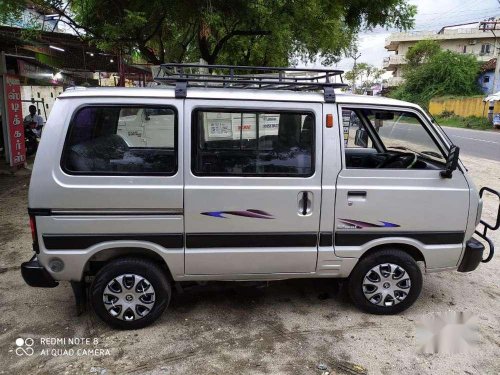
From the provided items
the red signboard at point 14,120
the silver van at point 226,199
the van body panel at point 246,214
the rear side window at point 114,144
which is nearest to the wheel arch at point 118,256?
the silver van at point 226,199

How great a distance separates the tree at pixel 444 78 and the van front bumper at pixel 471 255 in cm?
4242

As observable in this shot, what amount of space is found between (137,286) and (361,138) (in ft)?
8.78

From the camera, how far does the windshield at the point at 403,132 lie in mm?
3593

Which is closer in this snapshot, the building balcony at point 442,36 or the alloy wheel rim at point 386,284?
the alloy wheel rim at point 386,284

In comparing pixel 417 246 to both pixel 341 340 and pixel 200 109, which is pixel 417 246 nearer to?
pixel 341 340

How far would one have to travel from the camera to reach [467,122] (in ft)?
106

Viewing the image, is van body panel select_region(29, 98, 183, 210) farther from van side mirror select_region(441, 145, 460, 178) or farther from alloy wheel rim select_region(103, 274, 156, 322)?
van side mirror select_region(441, 145, 460, 178)

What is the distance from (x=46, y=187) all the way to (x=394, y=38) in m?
67.3

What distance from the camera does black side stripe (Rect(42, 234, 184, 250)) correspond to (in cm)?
315

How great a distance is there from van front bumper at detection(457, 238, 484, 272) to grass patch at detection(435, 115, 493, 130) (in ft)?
95.7

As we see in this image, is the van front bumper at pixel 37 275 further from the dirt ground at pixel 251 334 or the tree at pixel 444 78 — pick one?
the tree at pixel 444 78

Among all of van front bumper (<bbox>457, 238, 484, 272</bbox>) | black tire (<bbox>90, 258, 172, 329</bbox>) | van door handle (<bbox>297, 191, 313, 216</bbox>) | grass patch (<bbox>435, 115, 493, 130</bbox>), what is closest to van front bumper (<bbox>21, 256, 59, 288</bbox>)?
black tire (<bbox>90, 258, 172, 329</bbox>)

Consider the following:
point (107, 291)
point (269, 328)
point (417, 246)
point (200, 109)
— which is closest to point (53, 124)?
point (200, 109)

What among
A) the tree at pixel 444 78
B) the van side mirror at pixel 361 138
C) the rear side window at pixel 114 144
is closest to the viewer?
the rear side window at pixel 114 144
